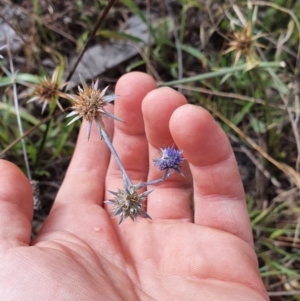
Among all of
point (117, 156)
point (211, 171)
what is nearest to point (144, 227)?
point (211, 171)

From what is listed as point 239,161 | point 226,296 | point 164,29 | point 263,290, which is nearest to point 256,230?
point 239,161

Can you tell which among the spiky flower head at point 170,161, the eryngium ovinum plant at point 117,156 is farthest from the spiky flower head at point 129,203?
the spiky flower head at point 170,161

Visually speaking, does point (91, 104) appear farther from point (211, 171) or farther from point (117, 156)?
point (211, 171)

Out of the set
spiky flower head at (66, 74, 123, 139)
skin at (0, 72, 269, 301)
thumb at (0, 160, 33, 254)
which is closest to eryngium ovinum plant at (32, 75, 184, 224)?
spiky flower head at (66, 74, 123, 139)

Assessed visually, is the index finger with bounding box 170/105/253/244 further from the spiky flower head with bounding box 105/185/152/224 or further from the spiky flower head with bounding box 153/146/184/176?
the spiky flower head with bounding box 105/185/152/224

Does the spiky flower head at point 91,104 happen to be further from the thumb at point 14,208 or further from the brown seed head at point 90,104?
the thumb at point 14,208

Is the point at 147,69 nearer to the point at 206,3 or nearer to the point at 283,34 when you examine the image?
the point at 206,3
